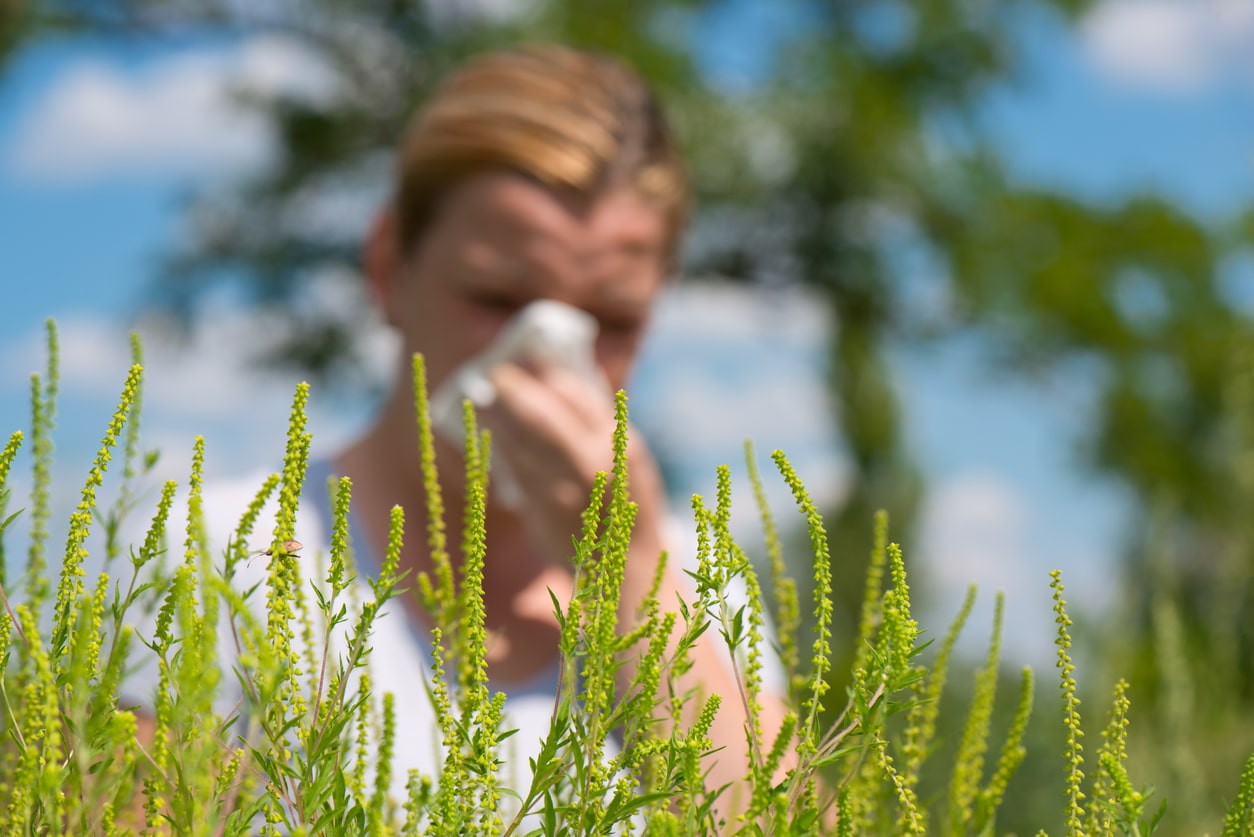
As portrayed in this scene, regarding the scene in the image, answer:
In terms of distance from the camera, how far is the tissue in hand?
8.04 feet

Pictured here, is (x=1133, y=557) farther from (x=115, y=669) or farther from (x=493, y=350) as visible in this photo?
(x=115, y=669)

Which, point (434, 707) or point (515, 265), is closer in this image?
point (434, 707)

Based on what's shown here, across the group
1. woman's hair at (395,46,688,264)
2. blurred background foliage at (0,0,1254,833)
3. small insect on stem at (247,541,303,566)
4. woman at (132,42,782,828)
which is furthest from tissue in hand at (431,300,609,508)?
blurred background foliage at (0,0,1254,833)

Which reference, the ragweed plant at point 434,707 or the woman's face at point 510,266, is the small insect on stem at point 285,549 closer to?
the ragweed plant at point 434,707

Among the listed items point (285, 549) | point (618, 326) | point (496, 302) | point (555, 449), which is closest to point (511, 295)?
point (496, 302)

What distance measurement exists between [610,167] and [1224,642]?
2.31 metres

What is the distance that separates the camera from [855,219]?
15.3 m

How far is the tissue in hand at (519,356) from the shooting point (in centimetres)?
245

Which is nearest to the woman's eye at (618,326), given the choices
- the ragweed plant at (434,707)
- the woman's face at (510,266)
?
the woman's face at (510,266)

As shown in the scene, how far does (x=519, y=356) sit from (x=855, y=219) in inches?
526

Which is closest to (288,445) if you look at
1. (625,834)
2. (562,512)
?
(625,834)

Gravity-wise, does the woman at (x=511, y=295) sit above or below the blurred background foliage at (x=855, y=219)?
below

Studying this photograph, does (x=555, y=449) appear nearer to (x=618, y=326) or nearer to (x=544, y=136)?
(x=618, y=326)

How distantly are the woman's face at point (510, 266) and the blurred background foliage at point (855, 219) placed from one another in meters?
10.9
